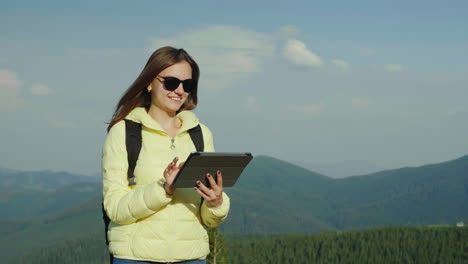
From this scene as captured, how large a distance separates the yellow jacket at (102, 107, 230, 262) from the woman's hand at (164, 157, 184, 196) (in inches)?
2.2

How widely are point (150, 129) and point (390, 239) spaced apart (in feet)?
578

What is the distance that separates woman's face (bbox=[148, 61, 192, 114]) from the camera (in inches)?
219

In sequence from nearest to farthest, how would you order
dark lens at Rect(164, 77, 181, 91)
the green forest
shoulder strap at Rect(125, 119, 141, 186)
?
shoulder strap at Rect(125, 119, 141, 186) < dark lens at Rect(164, 77, 181, 91) < the green forest

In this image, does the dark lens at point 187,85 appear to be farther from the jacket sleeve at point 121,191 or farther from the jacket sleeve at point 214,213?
the jacket sleeve at point 214,213

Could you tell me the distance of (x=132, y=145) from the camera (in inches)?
210

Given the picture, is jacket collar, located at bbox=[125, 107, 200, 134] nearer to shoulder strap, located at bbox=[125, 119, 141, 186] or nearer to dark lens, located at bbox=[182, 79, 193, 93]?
shoulder strap, located at bbox=[125, 119, 141, 186]

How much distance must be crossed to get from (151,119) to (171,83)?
35cm

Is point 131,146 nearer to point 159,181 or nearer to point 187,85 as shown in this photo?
point 159,181

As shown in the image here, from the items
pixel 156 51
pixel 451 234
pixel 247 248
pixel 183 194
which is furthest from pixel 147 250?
pixel 451 234

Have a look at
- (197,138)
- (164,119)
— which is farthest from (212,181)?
(164,119)

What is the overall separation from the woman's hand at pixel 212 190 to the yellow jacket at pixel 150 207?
0.18 meters

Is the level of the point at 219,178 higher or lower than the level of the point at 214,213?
higher

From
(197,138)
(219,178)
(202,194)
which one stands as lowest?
(202,194)

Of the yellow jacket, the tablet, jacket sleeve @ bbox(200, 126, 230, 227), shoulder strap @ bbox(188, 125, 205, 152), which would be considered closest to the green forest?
shoulder strap @ bbox(188, 125, 205, 152)
